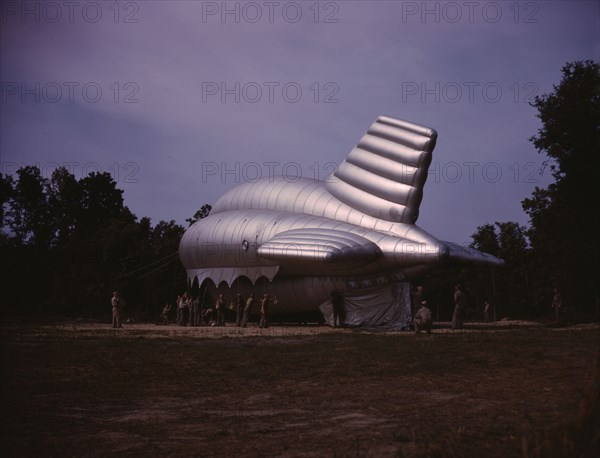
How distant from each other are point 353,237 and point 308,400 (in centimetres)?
1750

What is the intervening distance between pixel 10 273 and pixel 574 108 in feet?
127

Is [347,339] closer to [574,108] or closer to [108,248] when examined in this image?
[574,108]

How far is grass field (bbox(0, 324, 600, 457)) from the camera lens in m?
6.90

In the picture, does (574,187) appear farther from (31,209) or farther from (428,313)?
(31,209)

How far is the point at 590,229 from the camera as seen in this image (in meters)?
22.2

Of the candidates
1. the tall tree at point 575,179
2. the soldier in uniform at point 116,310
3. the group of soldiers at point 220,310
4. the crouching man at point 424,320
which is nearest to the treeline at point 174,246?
the tall tree at point 575,179

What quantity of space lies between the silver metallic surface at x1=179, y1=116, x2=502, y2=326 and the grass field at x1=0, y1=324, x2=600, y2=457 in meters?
10.3

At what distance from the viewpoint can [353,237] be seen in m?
Answer: 27.1

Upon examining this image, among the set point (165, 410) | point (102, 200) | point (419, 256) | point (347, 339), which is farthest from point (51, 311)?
point (165, 410)

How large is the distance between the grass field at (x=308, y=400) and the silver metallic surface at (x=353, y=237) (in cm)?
1030

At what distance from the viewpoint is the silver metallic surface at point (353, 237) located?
2677 centimetres

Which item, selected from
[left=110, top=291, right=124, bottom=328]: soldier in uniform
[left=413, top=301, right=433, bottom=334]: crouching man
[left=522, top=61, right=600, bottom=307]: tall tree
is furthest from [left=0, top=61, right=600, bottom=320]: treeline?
[left=110, top=291, right=124, bottom=328]: soldier in uniform

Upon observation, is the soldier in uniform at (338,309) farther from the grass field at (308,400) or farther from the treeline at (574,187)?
the grass field at (308,400)

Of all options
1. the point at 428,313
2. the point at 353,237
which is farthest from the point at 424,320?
the point at 353,237
